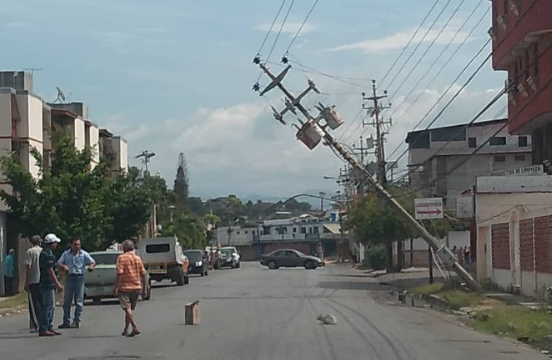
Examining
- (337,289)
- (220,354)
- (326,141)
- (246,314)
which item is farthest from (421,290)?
(220,354)

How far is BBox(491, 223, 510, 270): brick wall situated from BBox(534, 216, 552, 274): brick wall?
485 cm

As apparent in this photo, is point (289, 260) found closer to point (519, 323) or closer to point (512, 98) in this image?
point (512, 98)

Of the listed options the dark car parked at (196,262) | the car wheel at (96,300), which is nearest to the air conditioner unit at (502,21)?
the car wheel at (96,300)

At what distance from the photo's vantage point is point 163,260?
4550cm

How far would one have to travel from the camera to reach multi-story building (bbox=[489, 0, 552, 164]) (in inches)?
1484

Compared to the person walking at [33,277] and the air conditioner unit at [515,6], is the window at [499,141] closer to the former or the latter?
the air conditioner unit at [515,6]

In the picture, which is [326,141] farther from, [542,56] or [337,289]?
[542,56]

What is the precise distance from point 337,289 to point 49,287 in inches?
836

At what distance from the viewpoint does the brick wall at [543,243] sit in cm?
2723

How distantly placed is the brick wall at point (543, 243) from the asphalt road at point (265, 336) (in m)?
3.38

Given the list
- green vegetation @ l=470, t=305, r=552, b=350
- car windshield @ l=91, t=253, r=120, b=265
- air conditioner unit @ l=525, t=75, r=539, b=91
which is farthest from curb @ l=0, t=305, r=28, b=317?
air conditioner unit @ l=525, t=75, r=539, b=91

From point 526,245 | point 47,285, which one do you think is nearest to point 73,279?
point 47,285

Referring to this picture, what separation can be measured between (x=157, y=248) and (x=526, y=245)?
789 inches

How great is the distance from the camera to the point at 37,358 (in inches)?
608
